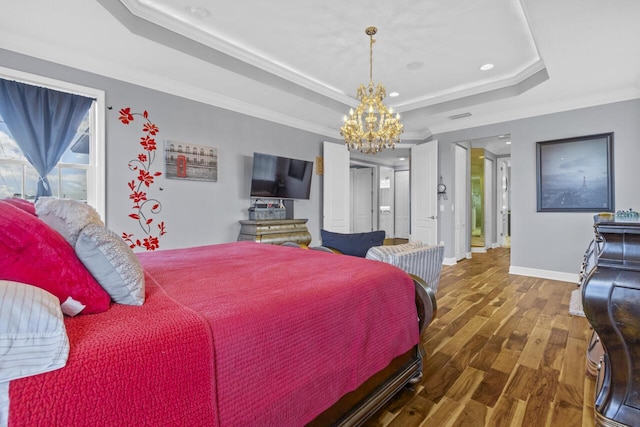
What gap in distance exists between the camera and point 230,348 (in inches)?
36.3

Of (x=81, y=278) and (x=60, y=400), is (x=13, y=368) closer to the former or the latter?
(x=60, y=400)

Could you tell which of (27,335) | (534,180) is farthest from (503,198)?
(27,335)

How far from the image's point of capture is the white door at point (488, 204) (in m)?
7.57

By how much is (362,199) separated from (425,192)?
402 cm

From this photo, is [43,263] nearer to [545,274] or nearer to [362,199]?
[545,274]

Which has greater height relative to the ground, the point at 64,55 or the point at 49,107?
the point at 64,55

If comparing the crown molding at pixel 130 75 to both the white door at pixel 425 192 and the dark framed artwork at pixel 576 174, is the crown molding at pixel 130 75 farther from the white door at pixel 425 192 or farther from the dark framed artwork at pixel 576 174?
the dark framed artwork at pixel 576 174

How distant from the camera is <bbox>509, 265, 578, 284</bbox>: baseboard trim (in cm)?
440

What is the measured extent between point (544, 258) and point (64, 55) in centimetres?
664

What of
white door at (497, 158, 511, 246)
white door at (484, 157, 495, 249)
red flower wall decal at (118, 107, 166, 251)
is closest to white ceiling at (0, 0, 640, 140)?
red flower wall decal at (118, 107, 166, 251)

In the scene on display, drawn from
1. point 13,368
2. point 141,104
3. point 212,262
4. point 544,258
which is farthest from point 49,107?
point 544,258

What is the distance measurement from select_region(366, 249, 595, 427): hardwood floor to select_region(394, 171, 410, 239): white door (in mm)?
6115

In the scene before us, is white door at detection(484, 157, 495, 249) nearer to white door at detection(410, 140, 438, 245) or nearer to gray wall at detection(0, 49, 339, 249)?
white door at detection(410, 140, 438, 245)

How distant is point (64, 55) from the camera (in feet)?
9.81
